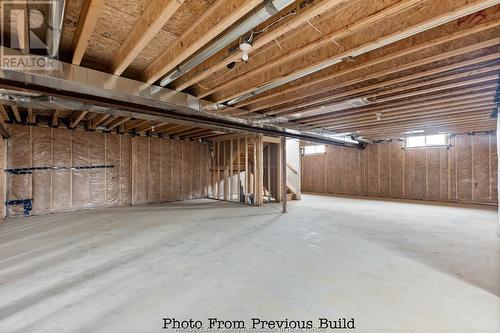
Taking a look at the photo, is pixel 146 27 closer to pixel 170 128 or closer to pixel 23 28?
pixel 23 28

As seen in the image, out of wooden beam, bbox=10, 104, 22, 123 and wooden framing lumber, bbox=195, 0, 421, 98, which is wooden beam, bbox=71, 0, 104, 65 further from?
wooden beam, bbox=10, 104, 22, 123

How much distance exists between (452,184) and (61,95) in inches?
406

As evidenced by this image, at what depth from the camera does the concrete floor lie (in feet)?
5.49

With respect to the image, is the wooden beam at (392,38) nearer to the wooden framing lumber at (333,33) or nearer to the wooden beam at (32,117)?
the wooden framing lumber at (333,33)

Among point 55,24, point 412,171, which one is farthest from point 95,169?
point 412,171

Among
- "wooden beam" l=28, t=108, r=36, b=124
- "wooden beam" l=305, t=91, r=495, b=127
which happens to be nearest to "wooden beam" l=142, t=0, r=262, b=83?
"wooden beam" l=305, t=91, r=495, b=127

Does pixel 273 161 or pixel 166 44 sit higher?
pixel 166 44

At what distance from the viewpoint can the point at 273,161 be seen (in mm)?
7703

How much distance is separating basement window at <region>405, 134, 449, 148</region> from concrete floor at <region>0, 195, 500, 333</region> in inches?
182

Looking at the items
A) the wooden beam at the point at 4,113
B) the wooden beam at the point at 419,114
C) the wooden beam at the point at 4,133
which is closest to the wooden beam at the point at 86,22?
the wooden beam at the point at 4,113

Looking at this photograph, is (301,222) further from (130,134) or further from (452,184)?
(452,184)

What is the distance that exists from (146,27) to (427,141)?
9.50 meters

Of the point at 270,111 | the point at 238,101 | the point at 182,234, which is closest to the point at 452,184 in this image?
the point at 270,111
